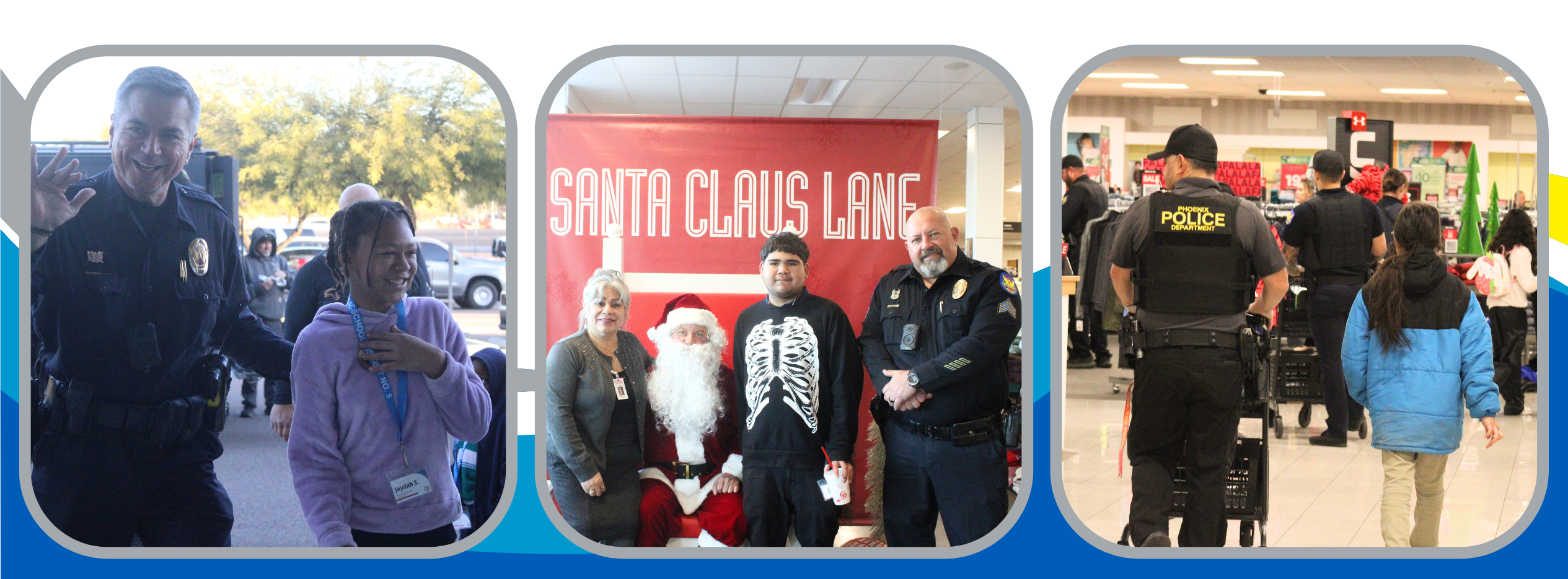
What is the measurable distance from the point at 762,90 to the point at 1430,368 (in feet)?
7.13

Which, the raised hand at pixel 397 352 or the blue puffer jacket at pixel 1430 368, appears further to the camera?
the blue puffer jacket at pixel 1430 368

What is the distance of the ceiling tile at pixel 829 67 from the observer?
291cm

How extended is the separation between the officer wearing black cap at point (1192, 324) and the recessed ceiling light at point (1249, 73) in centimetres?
649

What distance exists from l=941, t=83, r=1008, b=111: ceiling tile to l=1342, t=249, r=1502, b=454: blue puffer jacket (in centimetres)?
137

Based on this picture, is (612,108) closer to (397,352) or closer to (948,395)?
(397,352)

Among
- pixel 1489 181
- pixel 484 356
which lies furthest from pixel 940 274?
pixel 1489 181

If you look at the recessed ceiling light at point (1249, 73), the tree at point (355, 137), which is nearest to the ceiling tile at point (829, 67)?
the tree at point (355, 137)

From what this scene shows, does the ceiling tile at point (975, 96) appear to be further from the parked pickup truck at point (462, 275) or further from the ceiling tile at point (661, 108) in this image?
the parked pickup truck at point (462, 275)

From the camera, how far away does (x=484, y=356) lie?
295cm

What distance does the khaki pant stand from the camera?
298cm

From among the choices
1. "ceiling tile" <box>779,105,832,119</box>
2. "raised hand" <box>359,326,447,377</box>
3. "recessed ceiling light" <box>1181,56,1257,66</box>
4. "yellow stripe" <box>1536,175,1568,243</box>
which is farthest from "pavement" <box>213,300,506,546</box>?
"recessed ceiling light" <box>1181,56,1257,66</box>

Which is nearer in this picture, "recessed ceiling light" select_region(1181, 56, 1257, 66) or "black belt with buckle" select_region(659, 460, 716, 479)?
"black belt with buckle" select_region(659, 460, 716, 479)

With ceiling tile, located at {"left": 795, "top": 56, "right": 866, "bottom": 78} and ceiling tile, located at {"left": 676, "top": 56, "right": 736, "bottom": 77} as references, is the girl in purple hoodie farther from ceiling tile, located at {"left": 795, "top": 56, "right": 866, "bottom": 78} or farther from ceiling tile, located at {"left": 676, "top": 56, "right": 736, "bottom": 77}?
ceiling tile, located at {"left": 795, "top": 56, "right": 866, "bottom": 78}

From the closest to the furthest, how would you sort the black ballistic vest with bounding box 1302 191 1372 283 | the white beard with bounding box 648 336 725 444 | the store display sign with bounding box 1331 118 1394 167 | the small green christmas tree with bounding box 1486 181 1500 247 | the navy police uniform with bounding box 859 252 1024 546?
1. the navy police uniform with bounding box 859 252 1024 546
2. the white beard with bounding box 648 336 725 444
3. the black ballistic vest with bounding box 1302 191 1372 283
4. the store display sign with bounding box 1331 118 1394 167
5. the small green christmas tree with bounding box 1486 181 1500 247
